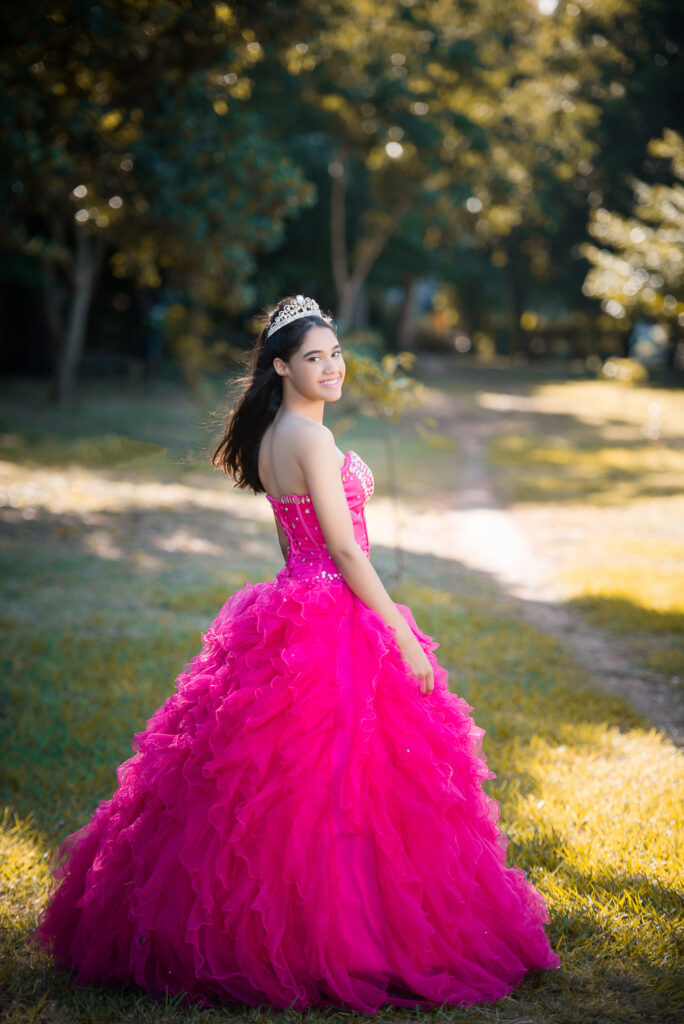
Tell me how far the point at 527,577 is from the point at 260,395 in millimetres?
5572

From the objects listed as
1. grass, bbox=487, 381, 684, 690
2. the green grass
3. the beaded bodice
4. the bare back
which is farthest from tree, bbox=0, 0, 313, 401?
the beaded bodice

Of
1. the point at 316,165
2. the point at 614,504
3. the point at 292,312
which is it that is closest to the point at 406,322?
the point at 316,165

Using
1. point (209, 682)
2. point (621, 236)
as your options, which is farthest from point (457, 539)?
point (621, 236)

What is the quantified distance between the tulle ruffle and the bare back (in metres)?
0.32

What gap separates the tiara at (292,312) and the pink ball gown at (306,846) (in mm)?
535

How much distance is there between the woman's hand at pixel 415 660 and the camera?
2.73 metres

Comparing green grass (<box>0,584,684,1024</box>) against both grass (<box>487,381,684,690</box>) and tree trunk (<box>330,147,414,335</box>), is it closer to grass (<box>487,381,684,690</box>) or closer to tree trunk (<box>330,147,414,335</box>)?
grass (<box>487,381,684,690</box>)

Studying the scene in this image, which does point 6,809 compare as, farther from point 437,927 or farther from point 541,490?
point 541,490

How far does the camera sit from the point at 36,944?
113 inches

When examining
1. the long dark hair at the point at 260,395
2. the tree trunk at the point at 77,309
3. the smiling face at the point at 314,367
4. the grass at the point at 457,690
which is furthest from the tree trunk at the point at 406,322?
the smiling face at the point at 314,367

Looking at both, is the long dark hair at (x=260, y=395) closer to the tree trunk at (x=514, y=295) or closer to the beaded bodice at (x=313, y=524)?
the beaded bodice at (x=313, y=524)

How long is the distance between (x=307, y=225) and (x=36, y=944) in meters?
24.3

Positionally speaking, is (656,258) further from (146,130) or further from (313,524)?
(313,524)

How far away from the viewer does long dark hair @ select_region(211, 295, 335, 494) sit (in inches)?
111
